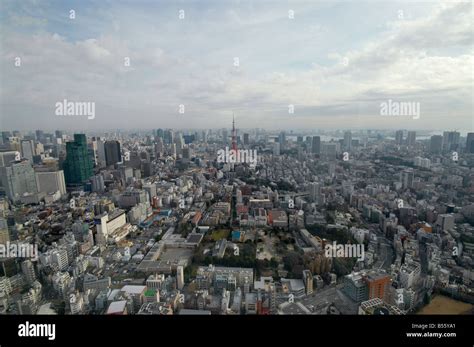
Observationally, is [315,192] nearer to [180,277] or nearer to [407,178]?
[407,178]

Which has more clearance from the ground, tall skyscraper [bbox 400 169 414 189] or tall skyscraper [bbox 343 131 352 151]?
tall skyscraper [bbox 343 131 352 151]

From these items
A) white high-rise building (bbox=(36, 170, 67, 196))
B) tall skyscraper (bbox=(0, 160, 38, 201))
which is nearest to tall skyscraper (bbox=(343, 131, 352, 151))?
tall skyscraper (bbox=(0, 160, 38, 201))

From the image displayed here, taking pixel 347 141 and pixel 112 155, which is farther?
pixel 112 155

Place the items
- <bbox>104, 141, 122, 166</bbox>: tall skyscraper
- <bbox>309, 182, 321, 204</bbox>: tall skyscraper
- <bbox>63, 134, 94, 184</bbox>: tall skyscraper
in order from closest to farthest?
<bbox>309, 182, 321, 204</bbox>: tall skyscraper
<bbox>63, 134, 94, 184</bbox>: tall skyscraper
<bbox>104, 141, 122, 166</bbox>: tall skyscraper

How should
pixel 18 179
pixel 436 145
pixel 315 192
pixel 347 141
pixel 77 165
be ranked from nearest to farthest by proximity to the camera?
pixel 436 145
pixel 347 141
pixel 18 179
pixel 315 192
pixel 77 165

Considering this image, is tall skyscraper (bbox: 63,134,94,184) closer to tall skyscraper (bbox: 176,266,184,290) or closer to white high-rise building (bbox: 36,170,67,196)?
white high-rise building (bbox: 36,170,67,196)

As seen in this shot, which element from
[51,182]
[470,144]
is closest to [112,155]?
[51,182]

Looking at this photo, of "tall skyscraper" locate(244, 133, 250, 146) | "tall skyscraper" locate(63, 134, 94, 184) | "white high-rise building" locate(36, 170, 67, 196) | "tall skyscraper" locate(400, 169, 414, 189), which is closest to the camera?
"tall skyscraper" locate(244, 133, 250, 146)

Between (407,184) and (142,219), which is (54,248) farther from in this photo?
(407,184)
